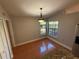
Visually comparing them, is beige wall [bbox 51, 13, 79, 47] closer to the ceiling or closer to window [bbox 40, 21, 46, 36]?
the ceiling

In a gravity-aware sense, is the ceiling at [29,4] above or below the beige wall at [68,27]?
above

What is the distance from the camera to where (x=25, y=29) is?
15.7ft

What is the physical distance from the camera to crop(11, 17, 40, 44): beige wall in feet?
14.3

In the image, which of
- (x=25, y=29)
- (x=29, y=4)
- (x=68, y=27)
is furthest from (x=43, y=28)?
(x=29, y=4)

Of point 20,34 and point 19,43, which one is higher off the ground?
point 20,34

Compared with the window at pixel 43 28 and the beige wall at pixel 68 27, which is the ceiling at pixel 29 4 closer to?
the beige wall at pixel 68 27

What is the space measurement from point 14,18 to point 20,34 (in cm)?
116

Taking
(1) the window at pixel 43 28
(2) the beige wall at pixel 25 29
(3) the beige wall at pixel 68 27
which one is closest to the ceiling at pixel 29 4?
(3) the beige wall at pixel 68 27

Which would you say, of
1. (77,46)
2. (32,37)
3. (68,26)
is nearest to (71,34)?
(68,26)

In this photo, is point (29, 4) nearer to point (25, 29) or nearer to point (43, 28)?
point (25, 29)

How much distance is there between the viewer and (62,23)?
Result: 4.22 m

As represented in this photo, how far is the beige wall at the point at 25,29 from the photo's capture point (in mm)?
4363

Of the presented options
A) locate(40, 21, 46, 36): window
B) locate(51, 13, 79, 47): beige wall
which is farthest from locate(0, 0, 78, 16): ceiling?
locate(40, 21, 46, 36): window

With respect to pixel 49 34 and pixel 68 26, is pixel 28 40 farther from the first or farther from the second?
pixel 68 26
